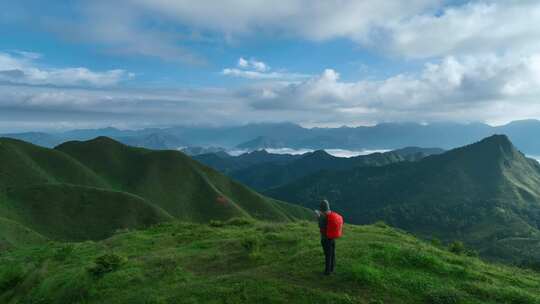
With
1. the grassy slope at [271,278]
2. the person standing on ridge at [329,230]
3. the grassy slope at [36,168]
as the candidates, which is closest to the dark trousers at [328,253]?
the person standing on ridge at [329,230]

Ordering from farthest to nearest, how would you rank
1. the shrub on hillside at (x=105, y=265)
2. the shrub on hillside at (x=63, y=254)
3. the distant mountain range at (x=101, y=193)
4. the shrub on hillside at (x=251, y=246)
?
the distant mountain range at (x=101, y=193) → the shrub on hillside at (x=63, y=254) → the shrub on hillside at (x=251, y=246) → the shrub on hillside at (x=105, y=265)

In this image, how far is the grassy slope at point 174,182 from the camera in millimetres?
156250

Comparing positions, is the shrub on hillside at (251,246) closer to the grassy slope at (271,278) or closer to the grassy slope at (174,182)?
the grassy slope at (271,278)

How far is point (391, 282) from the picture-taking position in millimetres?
17000

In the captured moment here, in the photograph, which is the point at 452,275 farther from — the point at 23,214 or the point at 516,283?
the point at 23,214

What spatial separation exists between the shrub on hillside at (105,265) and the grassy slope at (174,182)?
126 m

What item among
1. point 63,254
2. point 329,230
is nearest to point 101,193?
point 63,254

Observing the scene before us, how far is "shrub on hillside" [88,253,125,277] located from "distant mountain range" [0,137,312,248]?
57.2 metres

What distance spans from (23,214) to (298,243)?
4108 inches

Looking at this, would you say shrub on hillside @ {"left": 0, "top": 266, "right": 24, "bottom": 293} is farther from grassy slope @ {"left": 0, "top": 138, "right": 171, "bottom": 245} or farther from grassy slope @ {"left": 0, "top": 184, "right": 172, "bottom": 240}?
grassy slope @ {"left": 0, "top": 184, "right": 172, "bottom": 240}

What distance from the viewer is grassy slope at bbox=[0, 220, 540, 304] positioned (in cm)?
1614

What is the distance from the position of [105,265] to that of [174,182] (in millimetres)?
156077

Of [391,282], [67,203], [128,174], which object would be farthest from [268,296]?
[128,174]

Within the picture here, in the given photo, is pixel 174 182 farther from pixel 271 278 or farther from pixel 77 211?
pixel 271 278
